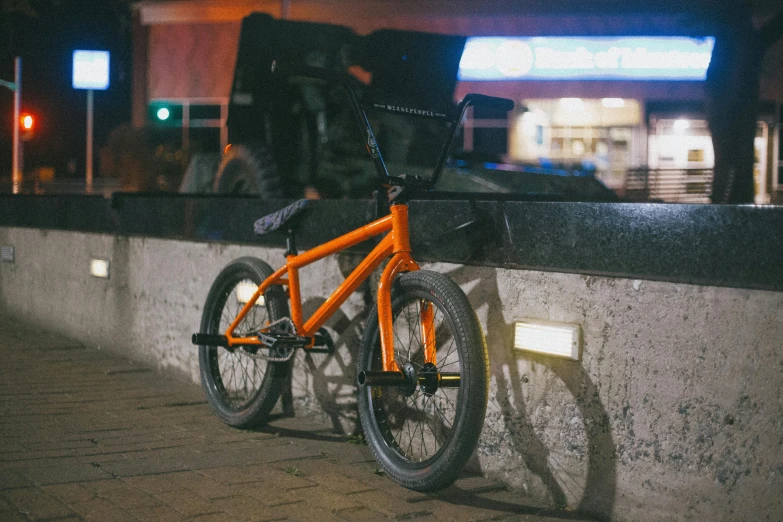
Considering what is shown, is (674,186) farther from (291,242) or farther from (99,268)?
(291,242)

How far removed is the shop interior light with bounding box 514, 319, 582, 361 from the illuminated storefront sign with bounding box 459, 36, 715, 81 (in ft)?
73.0

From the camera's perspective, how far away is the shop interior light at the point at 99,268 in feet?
24.9

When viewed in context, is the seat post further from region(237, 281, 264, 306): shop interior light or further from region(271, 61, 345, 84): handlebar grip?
region(271, 61, 345, 84): handlebar grip

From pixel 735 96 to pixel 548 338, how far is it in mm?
5074

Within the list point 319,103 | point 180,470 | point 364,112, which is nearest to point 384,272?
point 364,112

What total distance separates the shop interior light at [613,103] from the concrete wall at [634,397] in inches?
877

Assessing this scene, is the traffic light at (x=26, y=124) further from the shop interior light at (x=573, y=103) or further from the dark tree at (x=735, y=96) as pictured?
the dark tree at (x=735, y=96)

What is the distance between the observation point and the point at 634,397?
350 cm

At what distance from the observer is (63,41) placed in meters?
67.2

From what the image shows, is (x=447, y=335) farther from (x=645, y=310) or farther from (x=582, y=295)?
(x=645, y=310)

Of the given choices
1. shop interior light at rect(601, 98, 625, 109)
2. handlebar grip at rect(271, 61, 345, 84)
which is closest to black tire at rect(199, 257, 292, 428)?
handlebar grip at rect(271, 61, 345, 84)

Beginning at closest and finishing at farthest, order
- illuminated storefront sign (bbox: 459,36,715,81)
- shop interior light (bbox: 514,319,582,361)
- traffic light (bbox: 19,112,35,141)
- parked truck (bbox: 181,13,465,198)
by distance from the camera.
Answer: shop interior light (bbox: 514,319,582,361)
parked truck (bbox: 181,13,465,198)
illuminated storefront sign (bbox: 459,36,715,81)
traffic light (bbox: 19,112,35,141)

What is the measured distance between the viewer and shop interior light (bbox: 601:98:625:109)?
2575 cm

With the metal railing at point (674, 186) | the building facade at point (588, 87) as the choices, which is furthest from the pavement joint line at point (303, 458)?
the building facade at point (588, 87)
